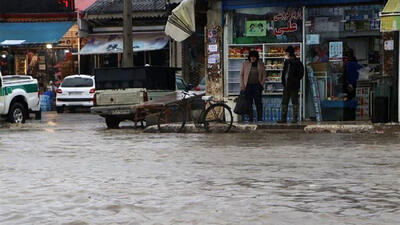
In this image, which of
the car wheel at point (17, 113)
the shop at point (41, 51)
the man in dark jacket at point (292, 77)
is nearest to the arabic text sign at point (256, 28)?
the man in dark jacket at point (292, 77)

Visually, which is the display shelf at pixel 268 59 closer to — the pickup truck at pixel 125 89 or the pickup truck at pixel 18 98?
the pickup truck at pixel 125 89

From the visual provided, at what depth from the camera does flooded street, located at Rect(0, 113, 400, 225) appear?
23.7 ft

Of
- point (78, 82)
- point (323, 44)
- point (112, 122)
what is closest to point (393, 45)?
point (323, 44)

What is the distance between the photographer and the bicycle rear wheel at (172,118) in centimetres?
1894

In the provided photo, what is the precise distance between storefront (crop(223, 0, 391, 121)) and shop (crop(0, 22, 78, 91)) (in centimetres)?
1756

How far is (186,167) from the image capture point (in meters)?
10.9

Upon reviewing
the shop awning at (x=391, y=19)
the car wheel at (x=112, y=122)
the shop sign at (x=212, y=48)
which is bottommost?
the car wheel at (x=112, y=122)

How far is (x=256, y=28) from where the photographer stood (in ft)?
68.8

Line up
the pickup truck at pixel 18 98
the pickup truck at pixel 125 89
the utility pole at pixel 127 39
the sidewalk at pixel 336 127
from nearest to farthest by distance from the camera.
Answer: the sidewalk at pixel 336 127, the pickup truck at pixel 125 89, the pickup truck at pixel 18 98, the utility pole at pixel 127 39

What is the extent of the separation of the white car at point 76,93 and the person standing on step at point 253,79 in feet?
42.2

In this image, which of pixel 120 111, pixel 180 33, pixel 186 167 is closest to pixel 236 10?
pixel 180 33

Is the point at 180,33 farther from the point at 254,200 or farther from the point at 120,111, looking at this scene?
the point at 254,200

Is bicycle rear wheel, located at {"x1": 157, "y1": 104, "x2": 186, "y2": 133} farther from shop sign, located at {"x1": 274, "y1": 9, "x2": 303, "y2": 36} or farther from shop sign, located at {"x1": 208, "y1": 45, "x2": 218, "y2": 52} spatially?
shop sign, located at {"x1": 274, "y1": 9, "x2": 303, "y2": 36}

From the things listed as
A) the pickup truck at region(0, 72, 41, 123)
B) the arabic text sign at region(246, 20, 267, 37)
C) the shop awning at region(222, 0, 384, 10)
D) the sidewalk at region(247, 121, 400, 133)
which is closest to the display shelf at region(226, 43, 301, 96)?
the arabic text sign at region(246, 20, 267, 37)
